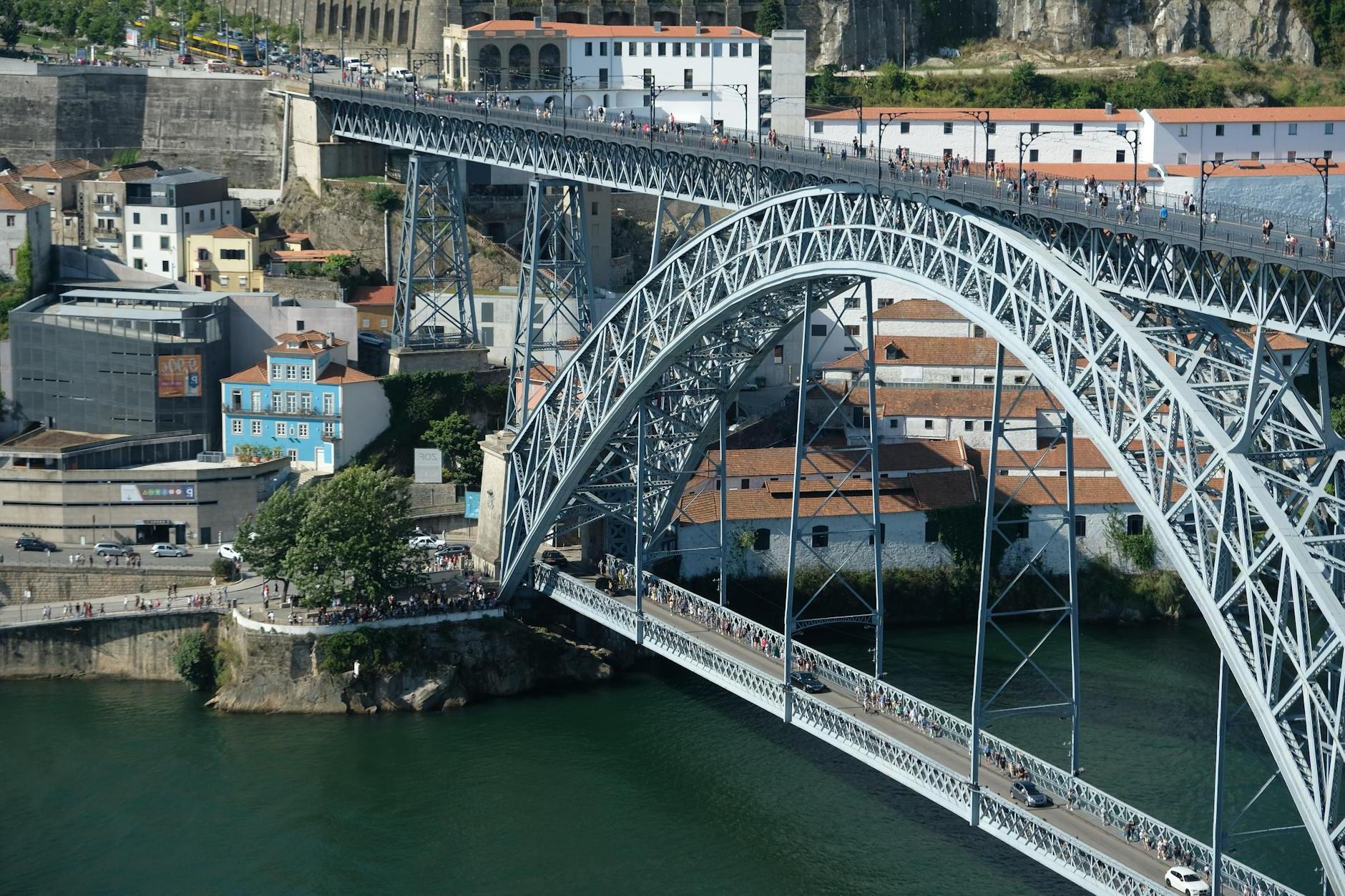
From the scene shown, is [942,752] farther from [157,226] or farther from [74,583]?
[157,226]

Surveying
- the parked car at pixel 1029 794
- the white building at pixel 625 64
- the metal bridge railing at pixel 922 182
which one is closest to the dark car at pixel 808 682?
the parked car at pixel 1029 794

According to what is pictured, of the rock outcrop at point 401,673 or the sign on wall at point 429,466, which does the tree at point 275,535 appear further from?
the sign on wall at point 429,466

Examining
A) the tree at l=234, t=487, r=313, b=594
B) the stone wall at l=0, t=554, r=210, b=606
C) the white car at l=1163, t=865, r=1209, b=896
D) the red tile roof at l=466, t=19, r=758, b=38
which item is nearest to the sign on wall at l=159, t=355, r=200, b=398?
the stone wall at l=0, t=554, r=210, b=606

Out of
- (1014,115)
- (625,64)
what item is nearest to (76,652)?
(625,64)

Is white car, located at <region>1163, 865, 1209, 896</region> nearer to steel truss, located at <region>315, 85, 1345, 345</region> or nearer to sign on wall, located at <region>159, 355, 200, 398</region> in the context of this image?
steel truss, located at <region>315, 85, 1345, 345</region>

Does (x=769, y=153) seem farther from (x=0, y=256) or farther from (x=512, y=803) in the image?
(x=0, y=256)
